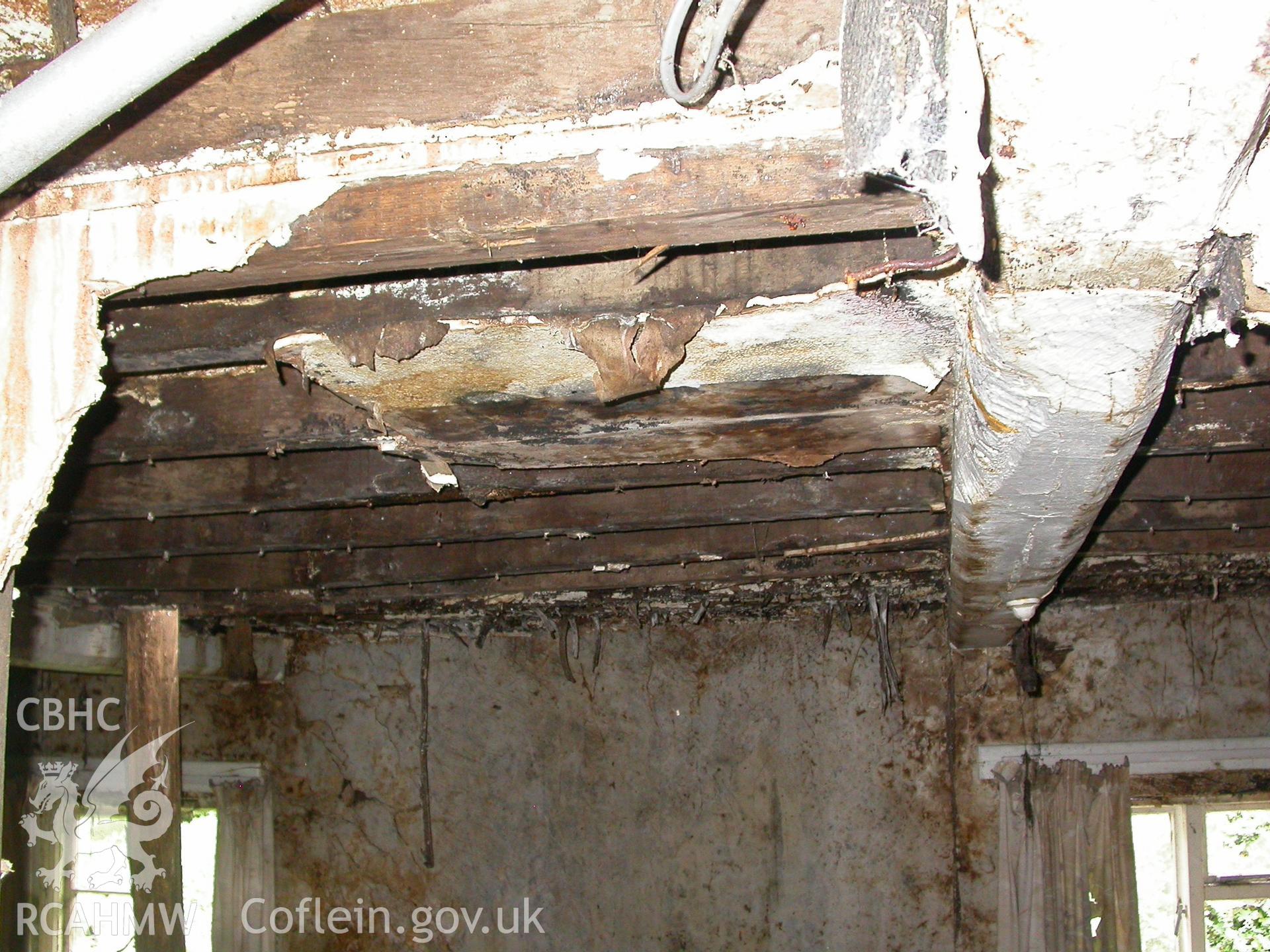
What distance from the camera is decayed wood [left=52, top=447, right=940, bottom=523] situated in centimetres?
255

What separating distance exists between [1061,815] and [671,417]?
3.09 m

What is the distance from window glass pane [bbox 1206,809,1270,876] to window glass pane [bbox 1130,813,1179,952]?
172mm

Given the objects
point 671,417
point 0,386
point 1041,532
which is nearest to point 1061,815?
point 1041,532

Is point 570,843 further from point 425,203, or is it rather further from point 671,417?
point 425,203

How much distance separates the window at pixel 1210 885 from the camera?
4.10 metres

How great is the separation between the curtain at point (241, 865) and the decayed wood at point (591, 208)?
13.4 ft

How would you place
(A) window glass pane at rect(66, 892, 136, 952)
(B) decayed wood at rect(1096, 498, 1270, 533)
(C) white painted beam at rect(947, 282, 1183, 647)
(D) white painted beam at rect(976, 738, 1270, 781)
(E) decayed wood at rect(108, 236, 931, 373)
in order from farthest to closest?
1. (A) window glass pane at rect(66, 892, 136, 952)
2. (D) white painted beam at rect(976, 738, 1270, 781)
3. (B) decayed wood at rect(1096, 498, 1270, 533)
4. (E) decayed wood at rect(108, 236, 931, 373)
5. (C) white painted beam at rect(947, 282, 1183, 647)

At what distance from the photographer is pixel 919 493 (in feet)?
9.11

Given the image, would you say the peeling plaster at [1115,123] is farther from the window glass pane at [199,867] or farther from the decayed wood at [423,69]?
the window glass pane at [199,867]

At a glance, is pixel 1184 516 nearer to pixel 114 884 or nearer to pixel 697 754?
pixel 697 754

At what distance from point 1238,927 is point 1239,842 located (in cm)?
40

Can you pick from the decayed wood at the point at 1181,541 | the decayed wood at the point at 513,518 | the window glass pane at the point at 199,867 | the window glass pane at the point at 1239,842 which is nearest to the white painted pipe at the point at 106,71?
the decayed wood at the point at 513,518

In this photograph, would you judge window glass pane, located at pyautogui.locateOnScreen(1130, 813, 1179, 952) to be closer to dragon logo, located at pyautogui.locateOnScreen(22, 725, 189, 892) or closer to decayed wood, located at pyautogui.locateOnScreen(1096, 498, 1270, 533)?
decayed wood, located at pyautogui.locateOnScreen(1096, 498, 1270, 533)

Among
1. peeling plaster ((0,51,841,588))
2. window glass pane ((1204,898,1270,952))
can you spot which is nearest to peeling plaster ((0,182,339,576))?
peeling plaster ((0,51,841,588))
